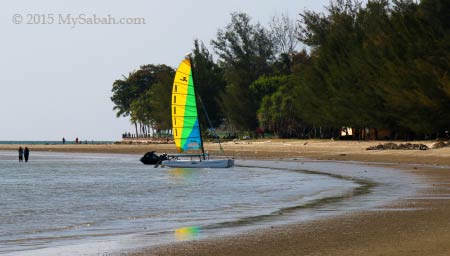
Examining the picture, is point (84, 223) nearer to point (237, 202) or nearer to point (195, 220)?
point (195, 220)

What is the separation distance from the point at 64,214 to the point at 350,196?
10.3 meters

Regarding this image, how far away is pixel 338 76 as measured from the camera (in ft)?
315

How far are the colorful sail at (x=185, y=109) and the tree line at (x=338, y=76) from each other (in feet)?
66.7

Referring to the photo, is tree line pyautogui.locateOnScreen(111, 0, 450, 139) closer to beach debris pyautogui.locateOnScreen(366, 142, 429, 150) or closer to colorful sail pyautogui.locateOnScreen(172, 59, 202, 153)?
beach debris pyautogui.locateOnScreen(366, 142, 429, 150)

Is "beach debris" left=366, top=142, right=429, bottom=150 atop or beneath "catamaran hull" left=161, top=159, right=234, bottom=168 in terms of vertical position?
atop

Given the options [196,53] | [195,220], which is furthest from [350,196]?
[196,53]

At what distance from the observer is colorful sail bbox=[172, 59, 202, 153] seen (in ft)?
215

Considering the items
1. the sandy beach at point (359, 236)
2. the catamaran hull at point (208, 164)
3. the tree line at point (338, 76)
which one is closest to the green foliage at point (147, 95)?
the tree line at point (338, 76)

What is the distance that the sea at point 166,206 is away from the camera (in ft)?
60.6

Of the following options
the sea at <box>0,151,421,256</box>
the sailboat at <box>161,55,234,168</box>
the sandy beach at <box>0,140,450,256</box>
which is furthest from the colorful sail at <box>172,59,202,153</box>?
the sandy beach at <box>0,140,450,256</box>

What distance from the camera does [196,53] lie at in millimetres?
144125

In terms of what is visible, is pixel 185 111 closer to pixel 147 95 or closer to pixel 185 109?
pixel 185 109

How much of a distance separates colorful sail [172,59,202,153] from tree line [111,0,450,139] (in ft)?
66.7

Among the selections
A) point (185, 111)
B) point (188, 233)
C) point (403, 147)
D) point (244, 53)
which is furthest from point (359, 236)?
point (244, 53)
